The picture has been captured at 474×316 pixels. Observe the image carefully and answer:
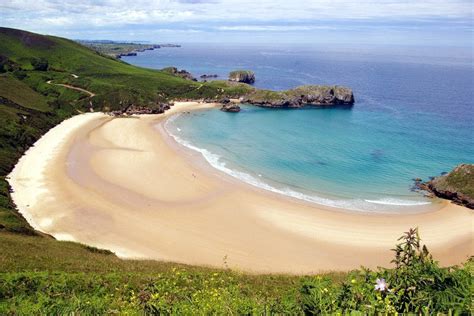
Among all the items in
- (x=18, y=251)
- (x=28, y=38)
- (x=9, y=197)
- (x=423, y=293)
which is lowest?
(x=9, y=197)

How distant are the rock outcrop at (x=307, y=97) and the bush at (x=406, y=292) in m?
106

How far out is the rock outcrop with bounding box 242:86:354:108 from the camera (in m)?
115

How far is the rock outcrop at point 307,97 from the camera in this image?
378ft

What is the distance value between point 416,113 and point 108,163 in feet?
284

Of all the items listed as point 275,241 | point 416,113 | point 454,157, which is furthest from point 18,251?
point 416,113

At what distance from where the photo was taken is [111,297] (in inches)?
658

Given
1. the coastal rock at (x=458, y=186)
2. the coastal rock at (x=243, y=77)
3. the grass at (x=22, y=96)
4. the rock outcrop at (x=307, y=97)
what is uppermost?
the coastal rock at (x=243, y=77)

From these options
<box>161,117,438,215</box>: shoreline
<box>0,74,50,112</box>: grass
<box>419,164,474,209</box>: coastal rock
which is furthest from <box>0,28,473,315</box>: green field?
<box>419,164,474,209</box>: coastal rock

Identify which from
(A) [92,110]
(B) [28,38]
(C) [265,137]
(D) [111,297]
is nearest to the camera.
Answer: (D) [111,297]

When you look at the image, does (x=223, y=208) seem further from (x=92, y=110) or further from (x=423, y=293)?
(x=92, y=110)

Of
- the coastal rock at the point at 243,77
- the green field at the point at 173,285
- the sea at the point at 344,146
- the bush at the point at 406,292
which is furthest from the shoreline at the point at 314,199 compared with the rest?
the coastal rock at the point at 243,77

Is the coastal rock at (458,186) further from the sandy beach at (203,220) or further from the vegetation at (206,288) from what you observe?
the vegetation at (206,288)

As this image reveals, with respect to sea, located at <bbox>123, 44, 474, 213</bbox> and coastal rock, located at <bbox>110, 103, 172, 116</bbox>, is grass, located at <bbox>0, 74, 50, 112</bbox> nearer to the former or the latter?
coastal rock, located at <bbox>110, 103, 172, 116</bbox>

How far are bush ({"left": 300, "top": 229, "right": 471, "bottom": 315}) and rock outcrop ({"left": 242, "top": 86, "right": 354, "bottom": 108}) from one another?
349 ft
